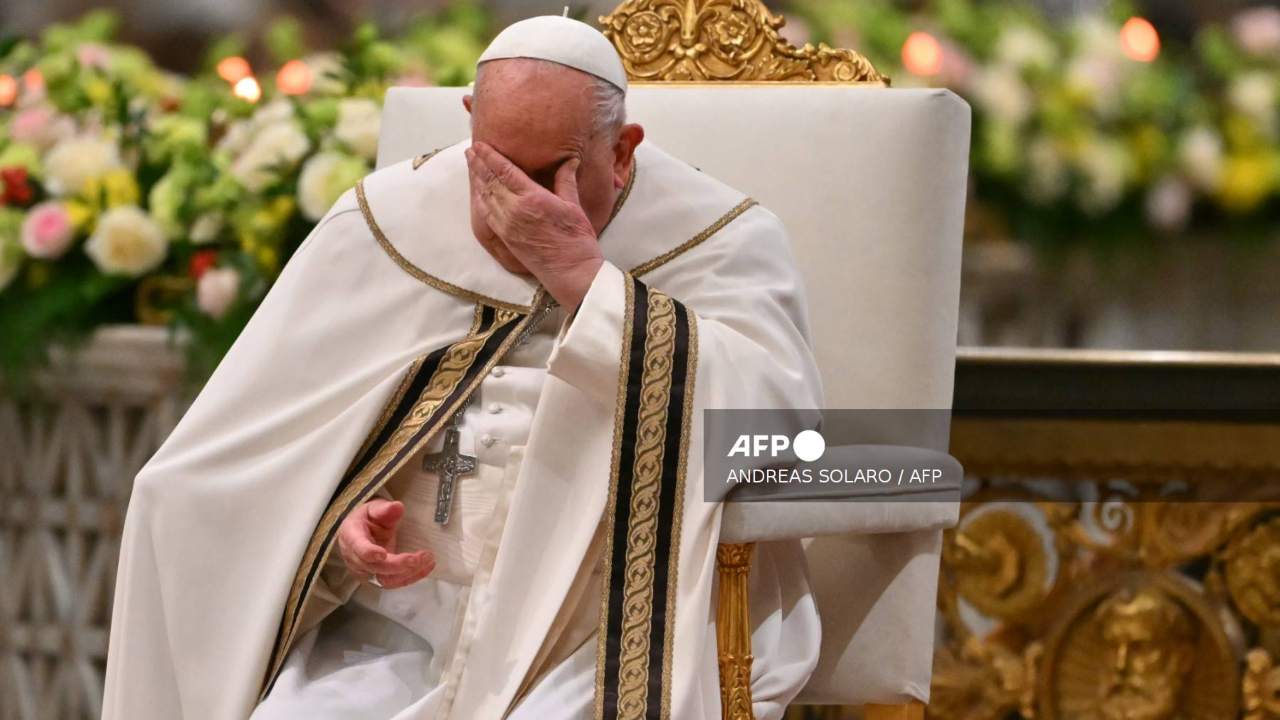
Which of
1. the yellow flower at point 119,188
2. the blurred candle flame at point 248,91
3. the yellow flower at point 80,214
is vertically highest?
the blurred candle flame at point 248,91

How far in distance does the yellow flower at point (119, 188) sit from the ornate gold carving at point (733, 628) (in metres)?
1.99

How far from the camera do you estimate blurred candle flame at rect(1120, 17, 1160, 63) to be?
3.89 m

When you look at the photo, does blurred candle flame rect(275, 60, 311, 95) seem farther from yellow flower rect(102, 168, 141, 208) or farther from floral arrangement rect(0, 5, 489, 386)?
yellow flower rect(102, 168, 141, 208)

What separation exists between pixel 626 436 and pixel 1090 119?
72.6 inches

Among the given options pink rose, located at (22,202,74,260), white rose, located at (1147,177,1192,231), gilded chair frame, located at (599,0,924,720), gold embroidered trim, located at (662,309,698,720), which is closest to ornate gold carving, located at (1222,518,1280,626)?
white rose, located at (1147,177,1192,231)

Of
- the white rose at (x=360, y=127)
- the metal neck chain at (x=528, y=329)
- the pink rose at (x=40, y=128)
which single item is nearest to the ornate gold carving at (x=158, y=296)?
the pink rose at (x=40, y=128)

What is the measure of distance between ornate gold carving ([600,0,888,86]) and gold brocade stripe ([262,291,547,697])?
74 centimetres

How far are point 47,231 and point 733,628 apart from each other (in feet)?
6.84

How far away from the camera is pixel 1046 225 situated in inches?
154

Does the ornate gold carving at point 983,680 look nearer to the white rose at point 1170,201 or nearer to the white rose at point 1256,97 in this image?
the white rose at point 1170,201

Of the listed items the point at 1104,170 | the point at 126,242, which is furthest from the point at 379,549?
the point at 1104,170

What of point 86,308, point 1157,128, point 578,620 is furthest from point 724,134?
point 86,308

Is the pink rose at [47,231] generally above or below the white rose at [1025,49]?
below

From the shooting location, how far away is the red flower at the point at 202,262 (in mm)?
3754
